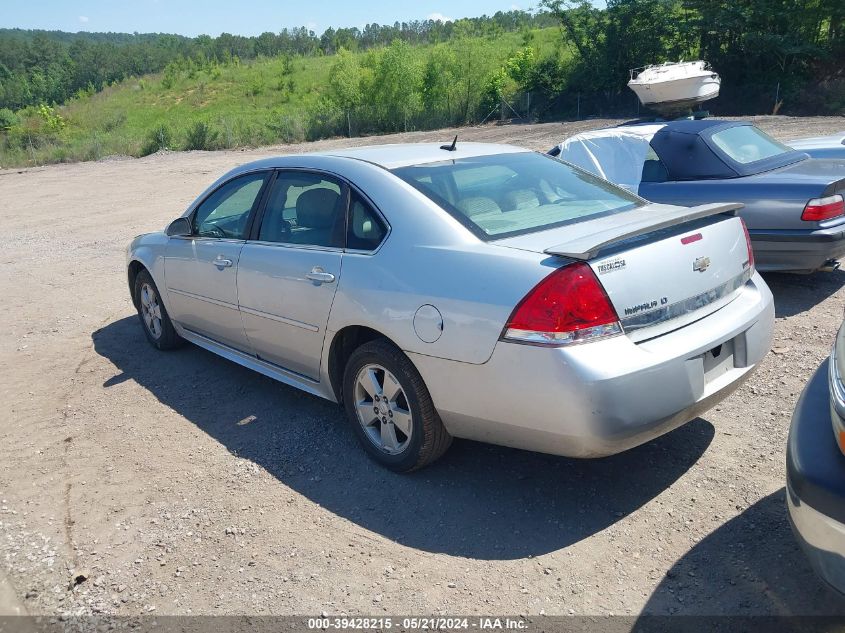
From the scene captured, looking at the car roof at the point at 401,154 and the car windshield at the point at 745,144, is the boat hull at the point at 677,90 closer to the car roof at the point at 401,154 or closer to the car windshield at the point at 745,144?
the car windshield at the point at 745,144

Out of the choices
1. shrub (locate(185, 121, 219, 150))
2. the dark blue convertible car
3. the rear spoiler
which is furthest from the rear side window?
shrub (locate(185, 121, 219, 150))

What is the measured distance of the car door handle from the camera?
12.7 ft

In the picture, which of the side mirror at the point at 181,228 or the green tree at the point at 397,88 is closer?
the side mirror at the point at 181,228

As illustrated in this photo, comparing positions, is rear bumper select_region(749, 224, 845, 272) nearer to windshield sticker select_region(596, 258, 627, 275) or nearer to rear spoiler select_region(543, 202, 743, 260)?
rear spoiler select_region(543, 202, 743, 260)

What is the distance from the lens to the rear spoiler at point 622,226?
3019mm

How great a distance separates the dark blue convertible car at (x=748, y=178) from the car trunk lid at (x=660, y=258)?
250 cm

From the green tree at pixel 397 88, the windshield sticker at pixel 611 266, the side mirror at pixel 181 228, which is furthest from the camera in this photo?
the green tree at pixel 397 88

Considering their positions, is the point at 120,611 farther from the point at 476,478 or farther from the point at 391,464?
the point at 476,478

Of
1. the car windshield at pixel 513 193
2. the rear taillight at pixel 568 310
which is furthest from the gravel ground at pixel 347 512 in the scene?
the car windshield at pixel 513 193

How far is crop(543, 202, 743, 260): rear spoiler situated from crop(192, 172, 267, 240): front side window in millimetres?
Answer: 2253

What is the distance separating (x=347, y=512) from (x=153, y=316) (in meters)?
3.26

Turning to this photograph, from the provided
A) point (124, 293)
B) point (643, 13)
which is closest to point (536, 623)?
point (124, 293)

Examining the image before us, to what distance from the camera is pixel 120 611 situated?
9.68ft

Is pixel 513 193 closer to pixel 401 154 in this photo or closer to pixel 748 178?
pixel 401 154
